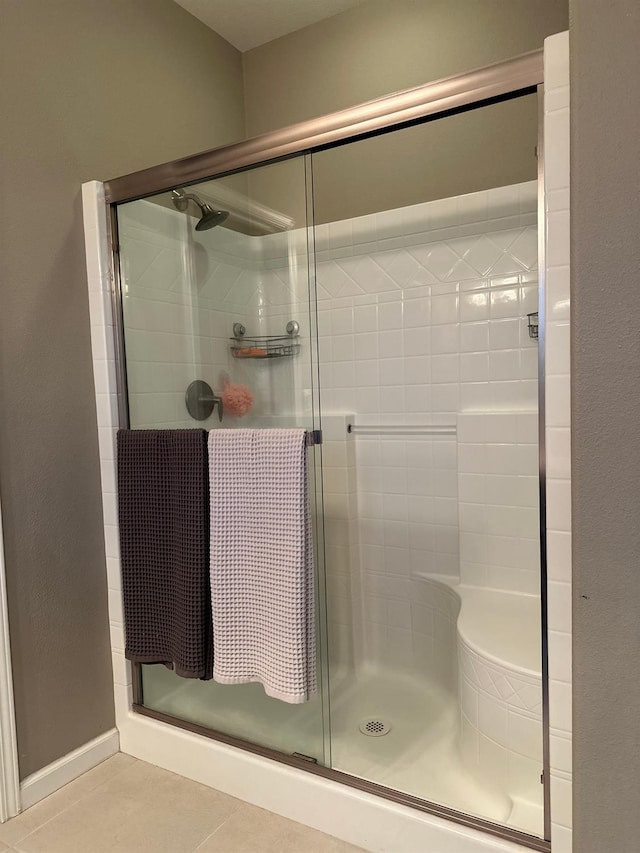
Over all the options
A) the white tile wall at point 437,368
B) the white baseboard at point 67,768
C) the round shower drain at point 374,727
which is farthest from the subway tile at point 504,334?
the white baseboard at point 67,768

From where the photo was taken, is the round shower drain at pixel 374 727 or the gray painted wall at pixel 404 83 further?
the gray painted wall at pixel 404 83

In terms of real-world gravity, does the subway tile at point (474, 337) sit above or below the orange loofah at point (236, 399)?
above

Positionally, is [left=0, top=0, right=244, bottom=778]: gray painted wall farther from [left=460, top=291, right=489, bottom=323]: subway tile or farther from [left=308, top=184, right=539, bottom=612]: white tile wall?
[left=460, top=291, right=489, bottom=323]: subway tile

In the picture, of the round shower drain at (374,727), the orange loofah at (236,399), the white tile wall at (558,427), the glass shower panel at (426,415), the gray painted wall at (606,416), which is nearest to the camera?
the gray painted wall at (606,416)

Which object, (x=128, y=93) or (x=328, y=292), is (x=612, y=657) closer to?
(x=328, y=292)

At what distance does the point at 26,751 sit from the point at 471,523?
1565 mm

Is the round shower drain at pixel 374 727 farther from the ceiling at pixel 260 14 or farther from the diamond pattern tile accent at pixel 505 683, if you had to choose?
the ceiling at pixel 260 14

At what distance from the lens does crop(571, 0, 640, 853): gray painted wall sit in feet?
3.11

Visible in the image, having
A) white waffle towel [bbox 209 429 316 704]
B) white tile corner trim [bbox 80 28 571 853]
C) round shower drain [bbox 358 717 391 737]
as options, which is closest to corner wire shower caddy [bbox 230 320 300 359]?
white waffle towel [bbox 209 429 316 704]

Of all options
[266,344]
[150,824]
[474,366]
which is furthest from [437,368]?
[150,824]

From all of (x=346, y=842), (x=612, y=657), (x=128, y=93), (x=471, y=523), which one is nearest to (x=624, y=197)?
(x=612, y=657)

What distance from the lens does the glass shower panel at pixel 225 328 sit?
1566 millimetres

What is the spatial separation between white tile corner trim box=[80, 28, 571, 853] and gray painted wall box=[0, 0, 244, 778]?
5 cm

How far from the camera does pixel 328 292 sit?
2.44 meters
